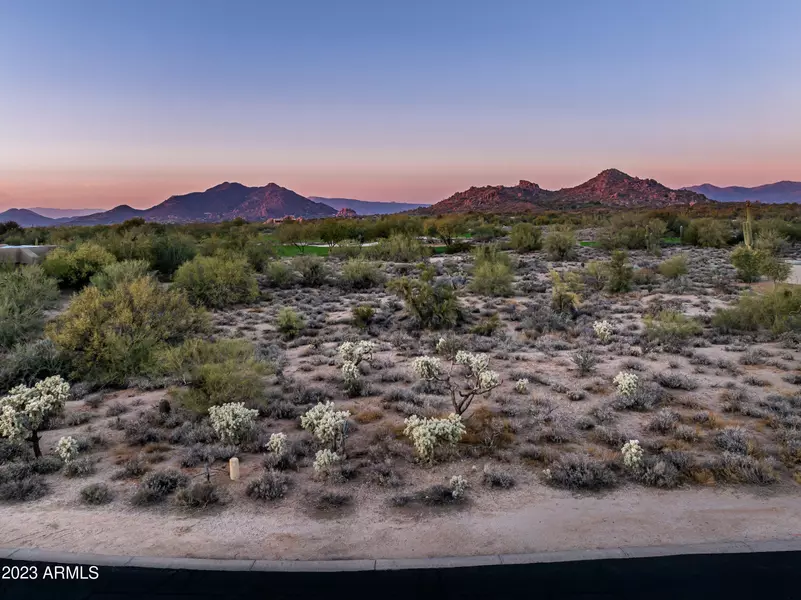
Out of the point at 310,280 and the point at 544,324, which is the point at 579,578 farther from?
the point at 310,280

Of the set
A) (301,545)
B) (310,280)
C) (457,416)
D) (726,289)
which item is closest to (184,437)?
(301,545)

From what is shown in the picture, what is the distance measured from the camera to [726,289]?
2370 cm

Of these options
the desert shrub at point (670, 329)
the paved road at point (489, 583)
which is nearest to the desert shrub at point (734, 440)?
the paved road at point (489, 583)

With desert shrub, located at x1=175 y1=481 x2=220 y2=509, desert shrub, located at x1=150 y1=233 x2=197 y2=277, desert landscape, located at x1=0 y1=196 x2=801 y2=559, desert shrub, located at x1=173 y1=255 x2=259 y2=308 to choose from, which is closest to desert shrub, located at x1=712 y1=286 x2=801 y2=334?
desert landscape, located at x1=0 y1=196 x2=801 y2=559

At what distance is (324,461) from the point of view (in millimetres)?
8141

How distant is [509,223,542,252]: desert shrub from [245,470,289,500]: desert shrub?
125ft

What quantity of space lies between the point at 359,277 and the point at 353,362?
15.4 metres

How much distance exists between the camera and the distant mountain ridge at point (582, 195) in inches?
6304

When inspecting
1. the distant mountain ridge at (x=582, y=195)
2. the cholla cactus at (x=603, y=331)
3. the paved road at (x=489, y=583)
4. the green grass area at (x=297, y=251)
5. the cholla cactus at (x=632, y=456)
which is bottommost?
the paved road at (x=489, y=583)

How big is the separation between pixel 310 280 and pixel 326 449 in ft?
68.4

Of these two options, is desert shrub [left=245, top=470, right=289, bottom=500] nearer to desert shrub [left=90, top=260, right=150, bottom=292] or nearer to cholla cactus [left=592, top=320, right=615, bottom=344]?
cholla cactus [left=592, top=320, right=615, bottom=344]

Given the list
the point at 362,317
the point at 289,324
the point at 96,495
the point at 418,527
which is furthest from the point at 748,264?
the point at 96,495

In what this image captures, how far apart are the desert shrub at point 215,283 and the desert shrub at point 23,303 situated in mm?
4880

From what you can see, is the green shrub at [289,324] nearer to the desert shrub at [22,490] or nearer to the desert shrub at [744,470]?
the desert shrub at [22,490]
